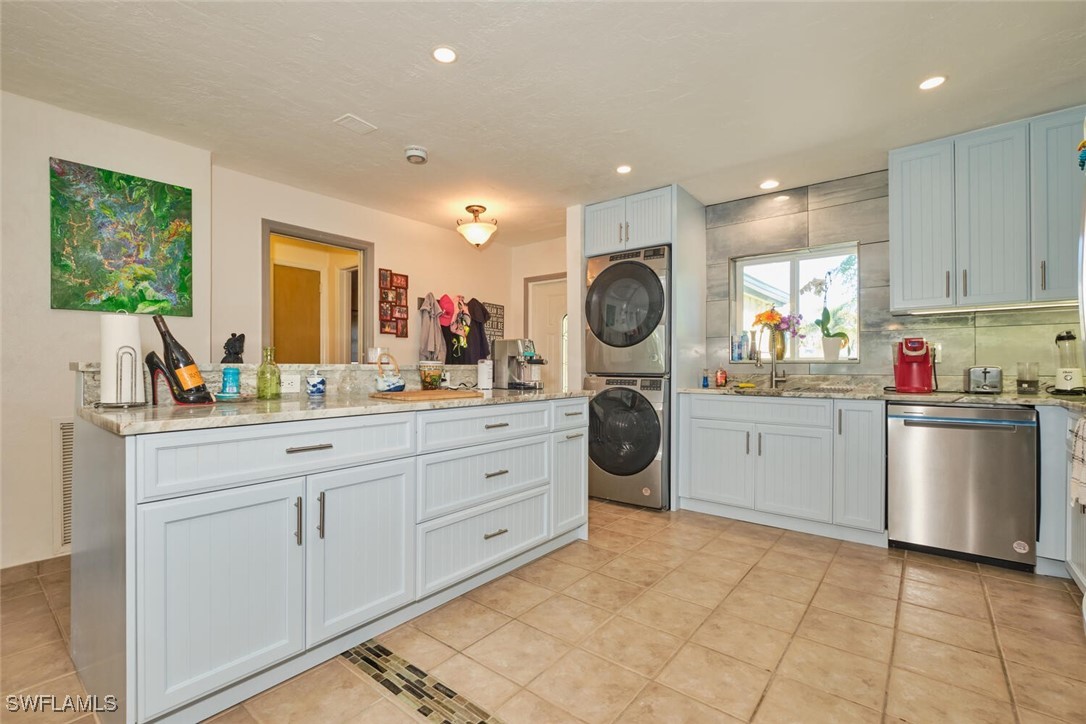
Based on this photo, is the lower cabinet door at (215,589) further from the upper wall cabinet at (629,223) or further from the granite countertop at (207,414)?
the upper wall cabinet at (629,223)

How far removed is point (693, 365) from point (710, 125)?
182 centimetres

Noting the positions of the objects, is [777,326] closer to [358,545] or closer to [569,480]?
[569,480]

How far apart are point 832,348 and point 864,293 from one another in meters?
0.43

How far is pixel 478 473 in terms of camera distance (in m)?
2.22

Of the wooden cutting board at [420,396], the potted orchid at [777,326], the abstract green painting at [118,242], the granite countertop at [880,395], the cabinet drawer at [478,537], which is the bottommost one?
the cabinet drawer at [478,537]

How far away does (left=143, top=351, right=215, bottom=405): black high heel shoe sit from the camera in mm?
1794

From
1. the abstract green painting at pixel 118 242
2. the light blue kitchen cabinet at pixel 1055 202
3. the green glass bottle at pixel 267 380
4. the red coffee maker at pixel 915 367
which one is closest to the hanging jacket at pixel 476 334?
the abstract green painting at pixel 118 242

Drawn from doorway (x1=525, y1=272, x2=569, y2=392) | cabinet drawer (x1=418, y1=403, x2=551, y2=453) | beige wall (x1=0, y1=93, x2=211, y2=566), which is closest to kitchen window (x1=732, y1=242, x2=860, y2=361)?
doorway (x1=525, y1=272, x2=569, y2=392)

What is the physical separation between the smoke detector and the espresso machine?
4.21 ft

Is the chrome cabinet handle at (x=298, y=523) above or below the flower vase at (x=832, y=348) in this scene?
below

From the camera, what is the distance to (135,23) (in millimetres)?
1877

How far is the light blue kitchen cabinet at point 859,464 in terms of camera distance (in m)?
2.84

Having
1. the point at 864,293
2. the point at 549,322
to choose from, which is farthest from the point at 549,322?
the point at 864,293

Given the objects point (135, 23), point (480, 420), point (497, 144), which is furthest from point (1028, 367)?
point (135, 23)
